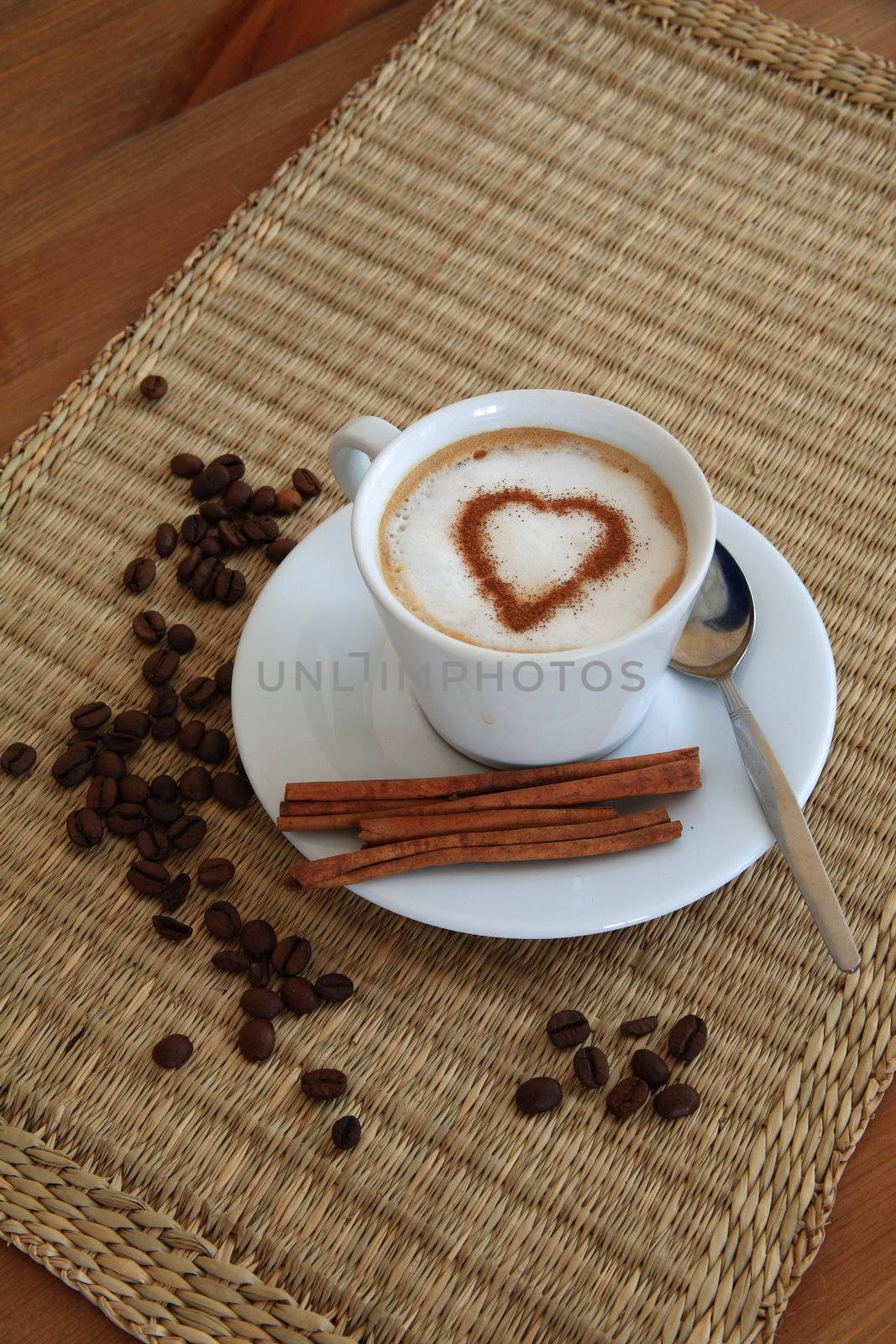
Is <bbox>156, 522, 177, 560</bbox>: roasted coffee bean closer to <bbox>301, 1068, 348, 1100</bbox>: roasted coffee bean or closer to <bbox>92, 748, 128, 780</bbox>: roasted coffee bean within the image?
<bbox>92, 748, 128, 780</bbox>: roasted coffee bean

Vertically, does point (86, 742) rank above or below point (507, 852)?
below

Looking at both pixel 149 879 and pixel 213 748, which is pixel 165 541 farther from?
pixel 149 879

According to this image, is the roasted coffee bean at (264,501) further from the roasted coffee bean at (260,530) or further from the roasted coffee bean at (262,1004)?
the roasted coffee bean at (262,1004)

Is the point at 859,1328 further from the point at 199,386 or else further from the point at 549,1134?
the point at 199,386

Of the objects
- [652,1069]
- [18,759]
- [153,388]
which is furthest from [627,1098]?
[153,388]

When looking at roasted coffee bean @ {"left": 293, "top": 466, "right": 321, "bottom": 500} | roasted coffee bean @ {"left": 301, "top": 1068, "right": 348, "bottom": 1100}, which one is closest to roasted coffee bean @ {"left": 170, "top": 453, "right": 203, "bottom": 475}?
roasted coffee bean @ {"left": 293, "top": 466, "right": 321, "bottom": 500}

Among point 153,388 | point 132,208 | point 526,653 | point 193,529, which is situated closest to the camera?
point 526,653
